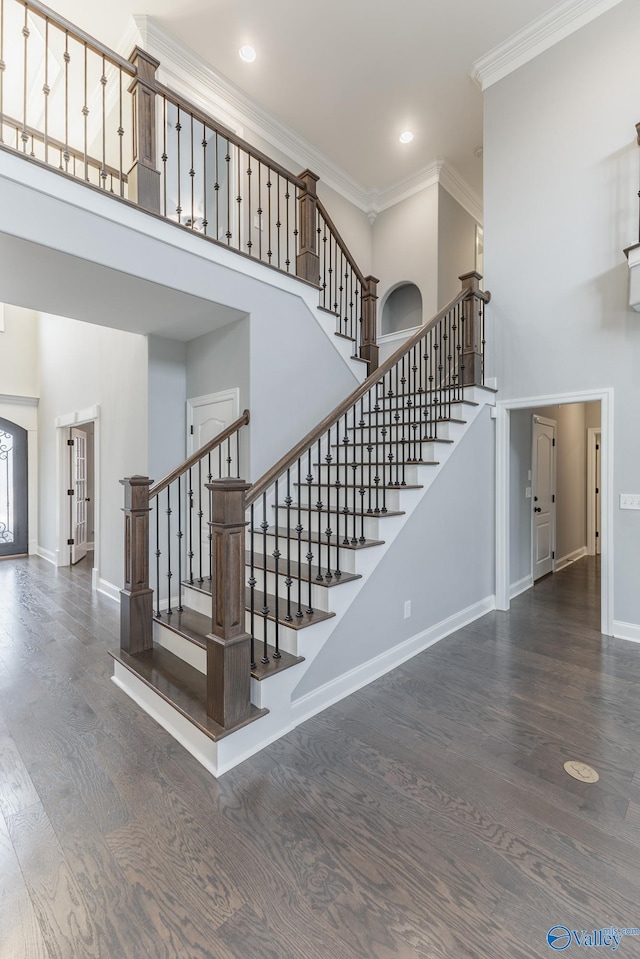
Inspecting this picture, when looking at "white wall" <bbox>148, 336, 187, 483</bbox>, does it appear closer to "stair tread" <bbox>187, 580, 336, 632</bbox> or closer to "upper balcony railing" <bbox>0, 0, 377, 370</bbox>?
"upper balcony railing" <bbox>0, 0, 377, 370</bbox>

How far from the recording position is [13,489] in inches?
298

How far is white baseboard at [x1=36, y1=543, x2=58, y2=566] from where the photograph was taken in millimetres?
6929

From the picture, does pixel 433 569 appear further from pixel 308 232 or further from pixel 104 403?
pixel 104 403

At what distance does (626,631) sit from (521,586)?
133 centimetres

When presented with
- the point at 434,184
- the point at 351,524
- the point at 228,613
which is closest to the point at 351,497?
the point at 351,524

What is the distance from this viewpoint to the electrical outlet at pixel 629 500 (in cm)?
360

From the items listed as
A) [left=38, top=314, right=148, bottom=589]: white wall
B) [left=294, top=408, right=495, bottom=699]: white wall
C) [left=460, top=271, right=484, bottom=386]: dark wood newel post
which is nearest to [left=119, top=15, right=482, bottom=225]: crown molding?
[left=38, top=314, right=148, bottom=589]: white wall

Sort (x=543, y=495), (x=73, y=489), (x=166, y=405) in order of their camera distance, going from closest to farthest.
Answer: (x=166, y=405) < (x=543, y=495) < (x=73, y=489)

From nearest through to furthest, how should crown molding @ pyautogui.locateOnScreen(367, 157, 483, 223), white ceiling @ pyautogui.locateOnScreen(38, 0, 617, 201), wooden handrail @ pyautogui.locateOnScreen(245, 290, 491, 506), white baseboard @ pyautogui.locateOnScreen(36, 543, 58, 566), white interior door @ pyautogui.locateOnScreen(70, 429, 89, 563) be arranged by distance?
wooden handrail @ pyautogui.locateOnScreen(245, 290, 491, 506) → white ceiling @ pyautogui.locateOnScreen(38, 0, 617, 201) → crown molding @ pyautogui.locateOnScreen(367, 157, 483, 223) → white baseboard @ pyautogui.locateOnScreen(36, 543, 58, 566) → white interior door @ pyautogui.locateOnScreen(70, 429, 89, 563)

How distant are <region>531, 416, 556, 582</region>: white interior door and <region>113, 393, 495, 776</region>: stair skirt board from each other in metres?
2.40

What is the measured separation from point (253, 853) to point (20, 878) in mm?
805

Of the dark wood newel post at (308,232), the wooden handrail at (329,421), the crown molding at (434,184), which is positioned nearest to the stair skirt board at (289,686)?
the wooden handrail at (329,421)

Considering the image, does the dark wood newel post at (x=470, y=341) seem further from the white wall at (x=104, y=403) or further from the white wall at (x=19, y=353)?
the white wall at (x=19, y=353)

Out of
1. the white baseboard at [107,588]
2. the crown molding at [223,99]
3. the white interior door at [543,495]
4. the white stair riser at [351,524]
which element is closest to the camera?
the white stair riser at [351,524]
